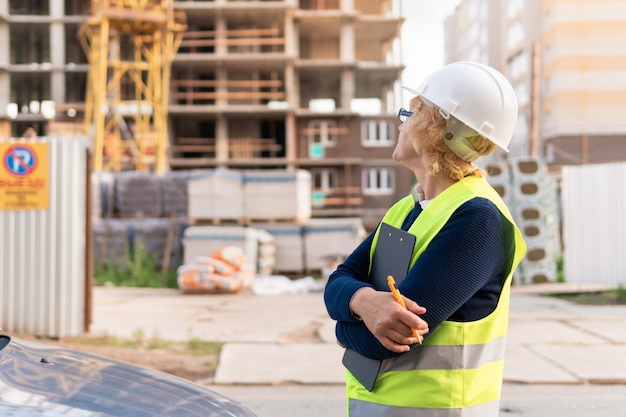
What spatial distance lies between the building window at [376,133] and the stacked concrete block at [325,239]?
22.5 metres

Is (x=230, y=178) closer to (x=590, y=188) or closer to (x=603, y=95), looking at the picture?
(x=590, y=188)

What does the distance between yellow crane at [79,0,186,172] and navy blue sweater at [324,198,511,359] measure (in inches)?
1324

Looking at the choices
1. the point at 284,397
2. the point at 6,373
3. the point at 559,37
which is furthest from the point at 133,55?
the point at 6,373

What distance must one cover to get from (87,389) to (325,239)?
17348 millimetres

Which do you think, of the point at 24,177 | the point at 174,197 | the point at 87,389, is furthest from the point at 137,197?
the point at 87,389

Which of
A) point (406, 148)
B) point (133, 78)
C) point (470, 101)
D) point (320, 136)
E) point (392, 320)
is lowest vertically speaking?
point (392, 320)

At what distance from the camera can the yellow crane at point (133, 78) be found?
3562 centimetres

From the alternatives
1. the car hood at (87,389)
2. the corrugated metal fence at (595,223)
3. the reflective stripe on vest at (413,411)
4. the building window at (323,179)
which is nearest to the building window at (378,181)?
the building window at (323,179)

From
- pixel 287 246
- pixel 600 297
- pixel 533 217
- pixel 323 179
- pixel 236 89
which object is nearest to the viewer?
pixel 600 297

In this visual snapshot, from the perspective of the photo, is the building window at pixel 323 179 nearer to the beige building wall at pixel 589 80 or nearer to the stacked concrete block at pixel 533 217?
the beige building wall at pixel 589 80

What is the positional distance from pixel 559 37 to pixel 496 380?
53.6 metres

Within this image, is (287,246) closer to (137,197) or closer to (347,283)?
(137,197)

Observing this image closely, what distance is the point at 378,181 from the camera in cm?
4172

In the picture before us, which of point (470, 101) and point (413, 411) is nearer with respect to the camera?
point (413, 411)
